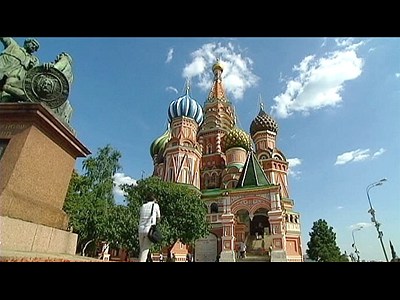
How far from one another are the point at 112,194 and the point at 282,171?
20.8m

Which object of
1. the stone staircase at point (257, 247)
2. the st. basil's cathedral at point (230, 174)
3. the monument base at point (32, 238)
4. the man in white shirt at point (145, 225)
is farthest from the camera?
the st. basil's cathedral at point (230, 174)

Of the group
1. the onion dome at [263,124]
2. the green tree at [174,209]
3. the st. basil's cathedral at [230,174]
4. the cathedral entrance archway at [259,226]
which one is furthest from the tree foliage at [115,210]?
the onion dome at [263,124]

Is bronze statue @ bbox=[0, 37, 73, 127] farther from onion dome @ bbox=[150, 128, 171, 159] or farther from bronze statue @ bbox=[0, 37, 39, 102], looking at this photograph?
onion dome @ bbox=[150, 128, 171, 159]

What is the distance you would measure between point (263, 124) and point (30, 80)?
106 feet

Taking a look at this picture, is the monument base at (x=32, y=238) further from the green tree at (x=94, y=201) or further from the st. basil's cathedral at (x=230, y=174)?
the st. basil's cathedral at (x=230, y=174)

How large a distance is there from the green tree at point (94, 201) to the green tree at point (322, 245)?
26.6 m

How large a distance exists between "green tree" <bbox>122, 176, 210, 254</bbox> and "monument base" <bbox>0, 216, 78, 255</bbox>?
15263mm

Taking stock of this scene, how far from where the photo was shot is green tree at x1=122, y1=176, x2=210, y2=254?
20875 millimetres

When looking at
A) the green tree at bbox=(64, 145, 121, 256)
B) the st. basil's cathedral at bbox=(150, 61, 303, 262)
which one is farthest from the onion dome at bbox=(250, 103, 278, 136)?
the green tree at bbox=(64, 145, 121, 256)

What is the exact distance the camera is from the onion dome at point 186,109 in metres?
36.8

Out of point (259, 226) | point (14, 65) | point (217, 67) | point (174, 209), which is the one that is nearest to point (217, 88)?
point (217, 67)

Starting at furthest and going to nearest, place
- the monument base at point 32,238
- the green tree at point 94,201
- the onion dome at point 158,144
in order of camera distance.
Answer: the onion dome at point 158,144
the green tree at point 94,201
the monument base at point 32,238

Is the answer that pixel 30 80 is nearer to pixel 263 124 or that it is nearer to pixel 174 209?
pixel 174 209
